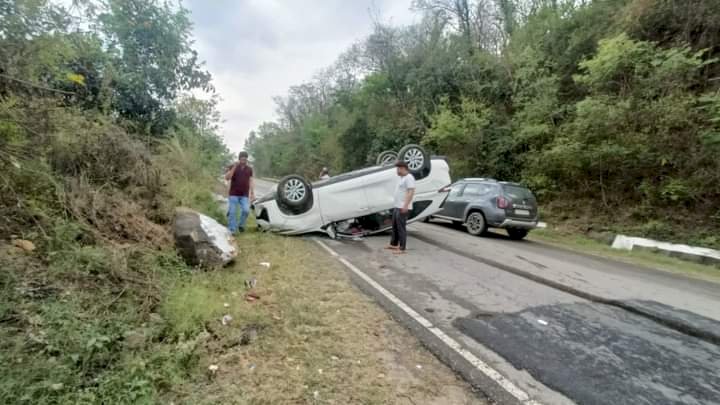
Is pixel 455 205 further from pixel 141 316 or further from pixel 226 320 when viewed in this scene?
pixel 141 316

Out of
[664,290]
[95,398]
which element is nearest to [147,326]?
[95,398]

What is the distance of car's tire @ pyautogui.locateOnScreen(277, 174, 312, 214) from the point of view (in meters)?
6.72

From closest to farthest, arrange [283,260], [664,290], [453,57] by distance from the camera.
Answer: [664,290] → [283,260] → [453,57]

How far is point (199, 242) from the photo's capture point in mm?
4156

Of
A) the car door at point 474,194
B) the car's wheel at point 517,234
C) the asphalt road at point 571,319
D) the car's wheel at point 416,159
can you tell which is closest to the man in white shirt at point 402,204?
the asphalt road at point 571,319

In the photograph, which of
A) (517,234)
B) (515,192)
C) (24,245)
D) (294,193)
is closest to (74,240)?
(24,245)

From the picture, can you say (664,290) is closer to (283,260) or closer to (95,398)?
(283,260)

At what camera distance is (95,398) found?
6.16 ft

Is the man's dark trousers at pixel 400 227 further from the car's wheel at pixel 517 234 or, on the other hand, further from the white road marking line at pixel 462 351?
the car's wheel at pixel 517 234

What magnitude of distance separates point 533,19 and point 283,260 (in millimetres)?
17636

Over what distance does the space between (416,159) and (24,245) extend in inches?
249

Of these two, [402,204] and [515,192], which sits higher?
[515,192]

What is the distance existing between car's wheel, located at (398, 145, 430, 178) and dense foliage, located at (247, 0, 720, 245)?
6148mm

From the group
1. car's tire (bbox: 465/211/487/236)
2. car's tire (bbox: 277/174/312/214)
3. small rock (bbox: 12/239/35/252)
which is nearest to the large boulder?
small rock (bbox: 12/239/35/252)
